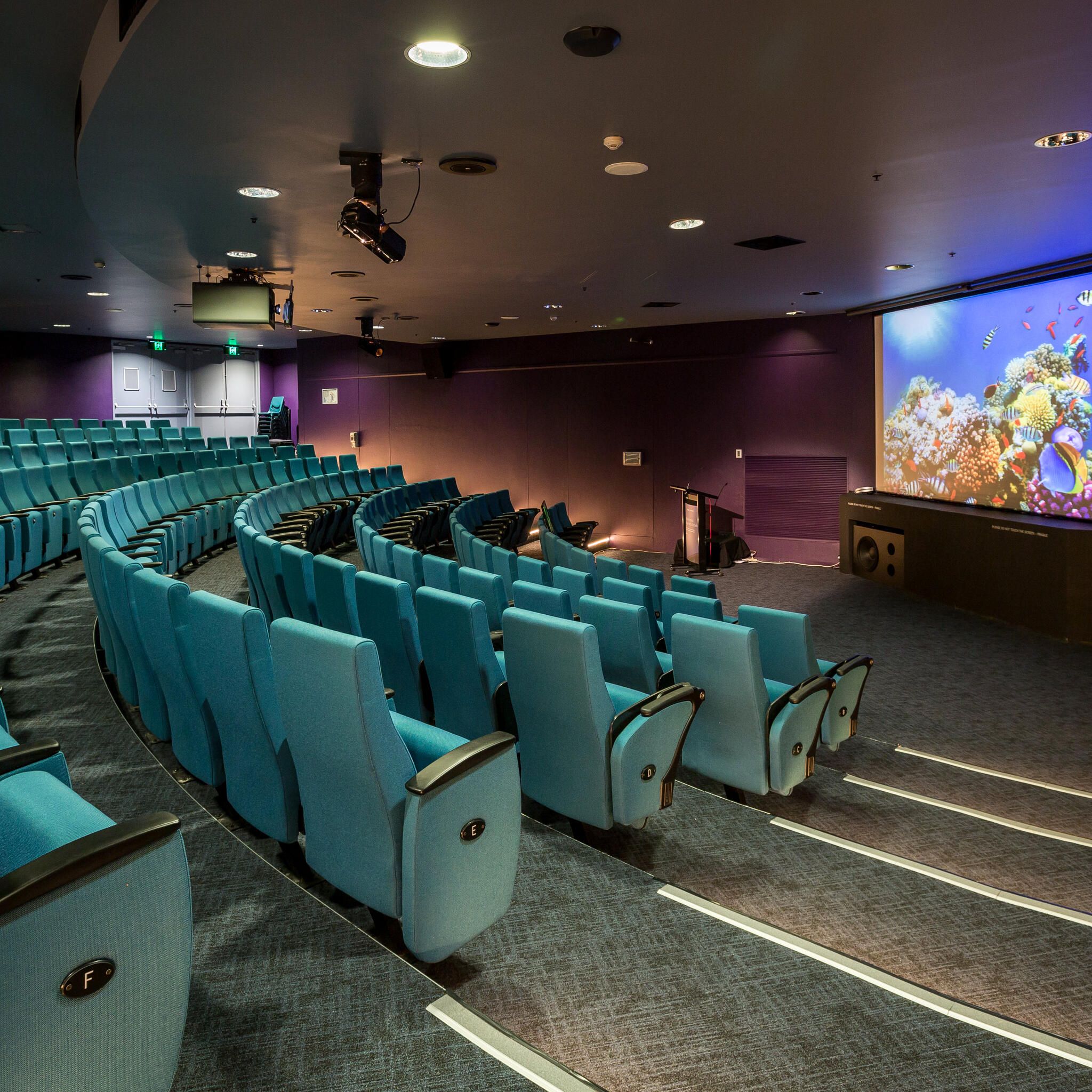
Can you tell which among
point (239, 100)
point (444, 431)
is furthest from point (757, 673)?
point (444, 431)

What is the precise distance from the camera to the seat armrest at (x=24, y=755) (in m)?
1.61

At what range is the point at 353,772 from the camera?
6.45ft

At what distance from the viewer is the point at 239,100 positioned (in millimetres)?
3424

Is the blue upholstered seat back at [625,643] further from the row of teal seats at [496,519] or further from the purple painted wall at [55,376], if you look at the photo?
the purple painted wall at [55,376]

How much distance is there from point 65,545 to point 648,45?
6.35 metres

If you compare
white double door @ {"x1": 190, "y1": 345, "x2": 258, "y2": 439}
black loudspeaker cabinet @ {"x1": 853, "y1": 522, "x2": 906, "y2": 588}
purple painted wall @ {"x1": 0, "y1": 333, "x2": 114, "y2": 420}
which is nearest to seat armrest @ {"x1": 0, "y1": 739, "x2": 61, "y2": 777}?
black loudspeaker cabinet @ {"x1": 853, "y1": 522, "x2": 906, "y2": 588}

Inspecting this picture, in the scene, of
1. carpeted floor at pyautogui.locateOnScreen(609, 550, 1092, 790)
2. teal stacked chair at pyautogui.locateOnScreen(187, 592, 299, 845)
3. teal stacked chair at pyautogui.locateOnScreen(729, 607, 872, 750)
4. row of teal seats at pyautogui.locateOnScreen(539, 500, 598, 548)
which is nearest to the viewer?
teal stacked chair at pyautogui.locateOnScreen(187, 592, 299, 845)

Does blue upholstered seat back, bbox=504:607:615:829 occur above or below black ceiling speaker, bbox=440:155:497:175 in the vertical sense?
below

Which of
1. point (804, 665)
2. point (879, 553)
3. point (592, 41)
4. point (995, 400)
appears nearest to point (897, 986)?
point (804, 665)

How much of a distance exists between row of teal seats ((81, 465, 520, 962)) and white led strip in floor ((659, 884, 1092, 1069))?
56cm

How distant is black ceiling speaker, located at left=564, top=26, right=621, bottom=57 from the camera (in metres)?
2.78

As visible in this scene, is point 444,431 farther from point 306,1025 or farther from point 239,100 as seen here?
point 306,1025

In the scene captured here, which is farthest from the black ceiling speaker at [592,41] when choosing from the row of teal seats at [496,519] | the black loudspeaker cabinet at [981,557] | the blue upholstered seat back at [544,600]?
the black loudspeaker cabinet at [981,557]

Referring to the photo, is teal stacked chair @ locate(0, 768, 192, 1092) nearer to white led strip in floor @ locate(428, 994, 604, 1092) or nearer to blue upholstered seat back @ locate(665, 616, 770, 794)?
white led strip in floor @ locate(428, 994, 604, 1092)
